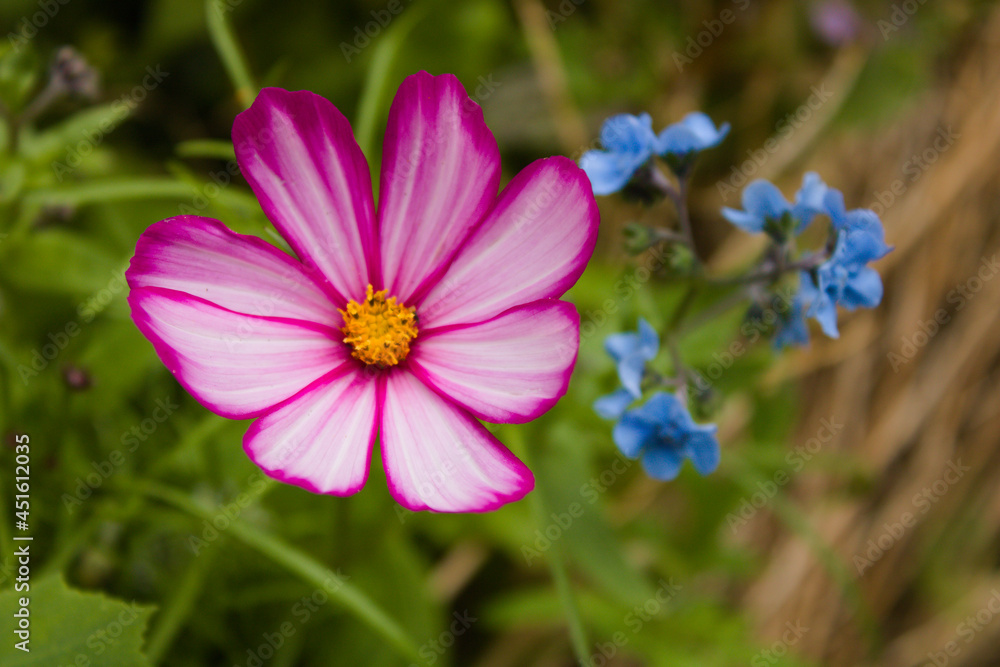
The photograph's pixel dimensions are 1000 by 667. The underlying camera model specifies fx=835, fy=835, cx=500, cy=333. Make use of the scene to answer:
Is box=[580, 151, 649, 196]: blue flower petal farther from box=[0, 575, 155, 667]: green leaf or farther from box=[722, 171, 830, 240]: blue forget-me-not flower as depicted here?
box=[0, 575, 155, 667]: green leaf

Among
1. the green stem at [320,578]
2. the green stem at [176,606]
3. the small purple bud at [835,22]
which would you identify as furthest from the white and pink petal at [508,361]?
the small purple bud at [835,22]

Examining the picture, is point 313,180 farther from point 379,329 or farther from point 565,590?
point 565,590

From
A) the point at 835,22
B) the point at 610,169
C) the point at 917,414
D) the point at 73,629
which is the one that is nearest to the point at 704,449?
the point at 610,169

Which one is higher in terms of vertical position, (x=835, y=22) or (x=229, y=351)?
(x=229, y=351)

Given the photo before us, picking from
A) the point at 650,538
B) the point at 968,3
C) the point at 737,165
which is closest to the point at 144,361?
the point at 650,538

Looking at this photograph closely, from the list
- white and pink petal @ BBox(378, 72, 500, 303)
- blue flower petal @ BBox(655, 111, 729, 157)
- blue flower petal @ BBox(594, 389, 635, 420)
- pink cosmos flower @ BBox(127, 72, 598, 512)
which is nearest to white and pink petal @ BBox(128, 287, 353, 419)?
pink cosmos flower @ BBox(127, 72, 598, 512)
